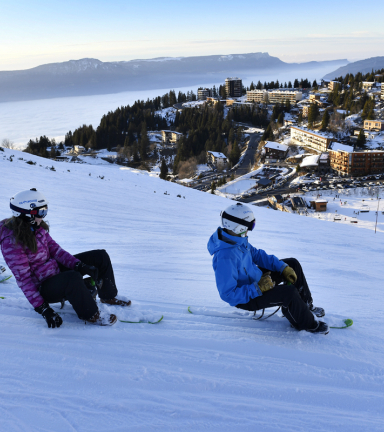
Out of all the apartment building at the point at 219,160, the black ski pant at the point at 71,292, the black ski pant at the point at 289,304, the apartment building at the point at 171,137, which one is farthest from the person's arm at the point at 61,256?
the apartment building at the point at 171,137

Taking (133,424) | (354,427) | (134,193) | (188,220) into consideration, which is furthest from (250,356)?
(134,193)

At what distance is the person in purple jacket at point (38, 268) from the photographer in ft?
8.86

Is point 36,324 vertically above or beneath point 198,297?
above

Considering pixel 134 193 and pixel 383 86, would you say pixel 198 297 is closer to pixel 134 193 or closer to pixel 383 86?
pixel 134 193

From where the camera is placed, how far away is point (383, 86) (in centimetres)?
8644

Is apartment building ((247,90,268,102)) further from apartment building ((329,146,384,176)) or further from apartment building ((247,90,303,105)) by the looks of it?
apartment building ((329,146,384,176))

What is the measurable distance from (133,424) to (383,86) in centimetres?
10567

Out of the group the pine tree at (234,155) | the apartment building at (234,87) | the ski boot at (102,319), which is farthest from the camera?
the apartment building at (234,87)

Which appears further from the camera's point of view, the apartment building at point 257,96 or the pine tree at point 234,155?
the apartment building at point 257,96

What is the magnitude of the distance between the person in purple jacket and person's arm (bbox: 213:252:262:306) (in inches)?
41.8

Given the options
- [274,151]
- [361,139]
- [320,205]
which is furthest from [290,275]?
[361,139]

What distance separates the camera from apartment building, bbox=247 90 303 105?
102 m

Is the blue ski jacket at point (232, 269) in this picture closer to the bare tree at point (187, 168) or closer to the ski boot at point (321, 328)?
the ski boot at point (321, 328)

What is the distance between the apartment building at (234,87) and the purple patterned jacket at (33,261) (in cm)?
12982
